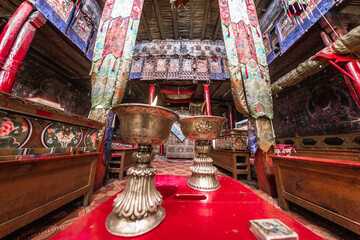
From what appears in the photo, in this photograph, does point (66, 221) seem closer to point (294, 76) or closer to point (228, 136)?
point (228, 136)

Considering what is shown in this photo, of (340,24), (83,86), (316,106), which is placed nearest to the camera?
(340,24)

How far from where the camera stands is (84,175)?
5.10 feet

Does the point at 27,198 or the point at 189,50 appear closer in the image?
the point at 27,198

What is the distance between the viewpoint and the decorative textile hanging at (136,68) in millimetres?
5520

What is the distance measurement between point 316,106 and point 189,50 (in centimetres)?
623

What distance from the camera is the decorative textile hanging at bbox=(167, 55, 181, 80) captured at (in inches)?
214

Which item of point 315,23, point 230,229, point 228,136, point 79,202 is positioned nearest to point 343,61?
point 315,23

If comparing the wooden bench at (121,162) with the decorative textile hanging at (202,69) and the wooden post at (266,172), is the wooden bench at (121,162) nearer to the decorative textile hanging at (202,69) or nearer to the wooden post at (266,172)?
the wooden post at (266,172)

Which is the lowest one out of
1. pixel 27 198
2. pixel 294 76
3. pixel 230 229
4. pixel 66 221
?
pixel 66 221

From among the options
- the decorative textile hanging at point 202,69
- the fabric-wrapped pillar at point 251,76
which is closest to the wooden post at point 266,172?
the fabric-wrapped pillar at point 251,76

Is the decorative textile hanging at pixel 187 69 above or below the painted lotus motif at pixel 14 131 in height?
above

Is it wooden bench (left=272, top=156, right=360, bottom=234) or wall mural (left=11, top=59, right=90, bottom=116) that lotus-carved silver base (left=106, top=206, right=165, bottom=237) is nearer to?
wooden bench (left=272, top=156, right=360, bottom=234)

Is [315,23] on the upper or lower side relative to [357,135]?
upper

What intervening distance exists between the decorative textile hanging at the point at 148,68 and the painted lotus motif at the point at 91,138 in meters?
4.25
